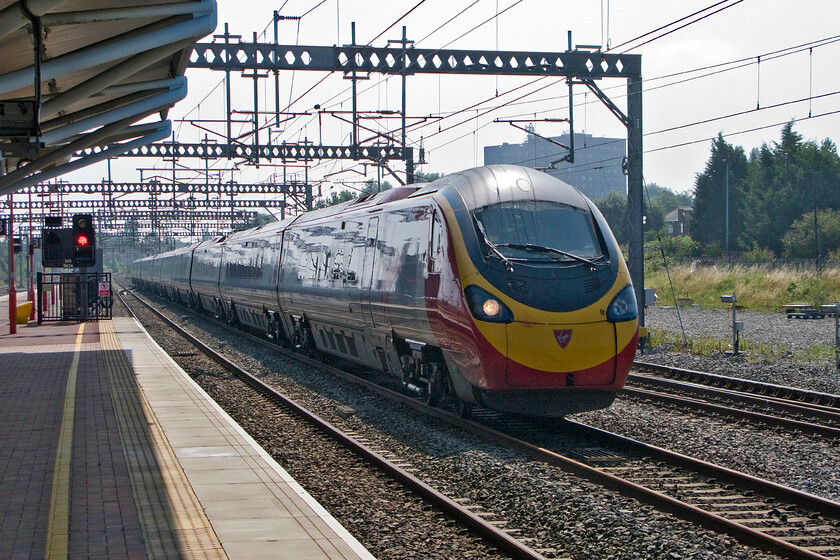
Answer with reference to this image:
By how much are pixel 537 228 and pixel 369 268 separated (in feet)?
12.7

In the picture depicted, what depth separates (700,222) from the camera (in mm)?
87938

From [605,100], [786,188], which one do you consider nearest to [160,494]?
[605,100]

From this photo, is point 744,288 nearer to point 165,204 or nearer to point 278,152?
point 278,152

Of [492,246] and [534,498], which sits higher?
[492,246]

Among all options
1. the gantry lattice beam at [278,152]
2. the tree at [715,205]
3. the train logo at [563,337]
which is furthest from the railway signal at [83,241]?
the tree at [715,205]

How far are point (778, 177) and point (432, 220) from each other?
73228 mm

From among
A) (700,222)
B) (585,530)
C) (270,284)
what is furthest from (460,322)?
(700,222)

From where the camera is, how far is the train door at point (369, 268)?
14.4 metres

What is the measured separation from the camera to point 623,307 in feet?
36.1

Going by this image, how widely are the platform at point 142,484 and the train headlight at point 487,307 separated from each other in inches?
110

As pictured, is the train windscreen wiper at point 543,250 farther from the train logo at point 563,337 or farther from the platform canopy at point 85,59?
the platform canopy at point 85,59

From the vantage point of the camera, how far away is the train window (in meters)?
11.2

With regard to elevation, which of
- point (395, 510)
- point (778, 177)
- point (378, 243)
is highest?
point (778, 177)

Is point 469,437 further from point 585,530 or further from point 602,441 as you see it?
point 585,530
